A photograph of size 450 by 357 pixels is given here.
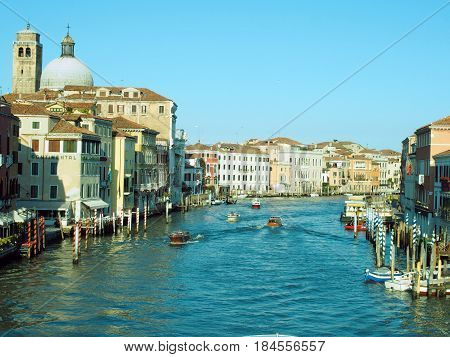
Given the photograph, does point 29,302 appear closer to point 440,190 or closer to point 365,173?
point 440,190

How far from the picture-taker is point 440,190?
25344mm

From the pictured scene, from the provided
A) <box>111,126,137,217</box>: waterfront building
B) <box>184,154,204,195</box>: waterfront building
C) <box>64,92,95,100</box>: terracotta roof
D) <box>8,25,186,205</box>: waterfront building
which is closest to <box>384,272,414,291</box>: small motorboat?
<box>111,126,137,217</box>: waterfront building

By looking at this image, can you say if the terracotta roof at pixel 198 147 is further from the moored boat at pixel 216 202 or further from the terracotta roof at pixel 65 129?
the terracotta roof at pixel 65 129

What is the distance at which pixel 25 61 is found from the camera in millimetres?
64125

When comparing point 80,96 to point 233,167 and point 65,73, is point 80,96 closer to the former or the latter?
point 65,73

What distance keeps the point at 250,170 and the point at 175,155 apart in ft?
81.4

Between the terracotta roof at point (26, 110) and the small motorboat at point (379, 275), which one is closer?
the small motorboat at point (379, 275)

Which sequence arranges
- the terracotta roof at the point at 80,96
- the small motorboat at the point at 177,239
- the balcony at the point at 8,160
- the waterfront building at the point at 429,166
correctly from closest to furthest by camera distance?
1. the balcony at the point at 8,160
2. the waterfront building at the point at 429,166
3. the small motorboat at the point at 177,239
4. the terracotta roof at the point at 80,96

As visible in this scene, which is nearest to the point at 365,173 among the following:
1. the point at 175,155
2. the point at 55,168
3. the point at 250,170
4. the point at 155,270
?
the point at 250,170

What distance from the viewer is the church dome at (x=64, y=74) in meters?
59.0

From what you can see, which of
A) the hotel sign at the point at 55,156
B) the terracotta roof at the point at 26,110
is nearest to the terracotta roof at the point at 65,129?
the terracotta roof at the point at 26,110

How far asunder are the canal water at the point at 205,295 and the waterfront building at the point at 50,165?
3.16m

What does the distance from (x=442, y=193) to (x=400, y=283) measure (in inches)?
272

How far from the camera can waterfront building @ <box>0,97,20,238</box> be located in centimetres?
2305
